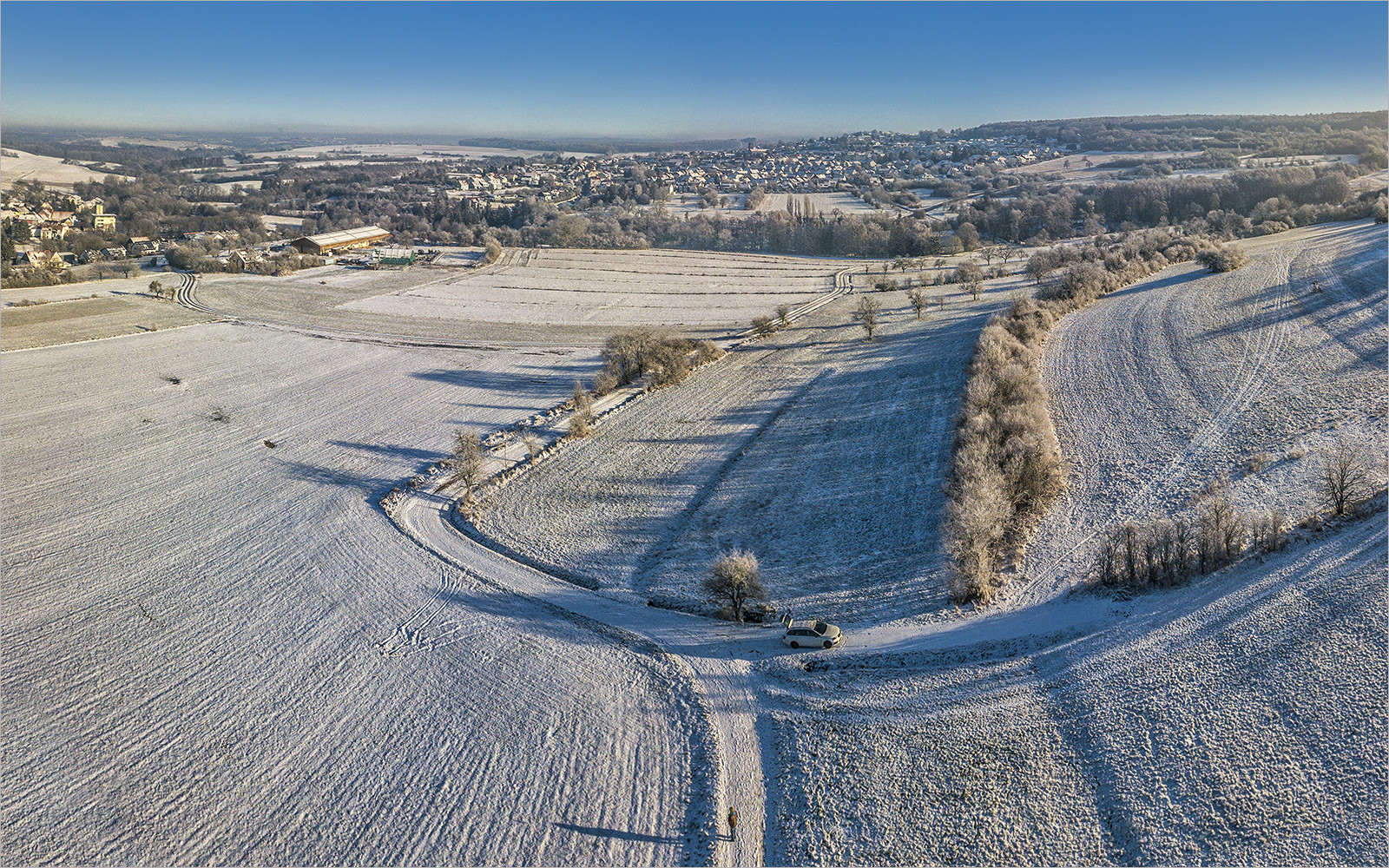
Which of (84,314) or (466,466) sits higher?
(84,314)

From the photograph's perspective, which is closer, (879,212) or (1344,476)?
(1344,476)

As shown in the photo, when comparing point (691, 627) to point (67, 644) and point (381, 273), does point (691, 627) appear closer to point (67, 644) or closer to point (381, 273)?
point (67, 644)

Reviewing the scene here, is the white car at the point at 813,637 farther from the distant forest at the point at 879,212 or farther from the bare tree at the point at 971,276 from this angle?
the distant forest at the point at 879,212

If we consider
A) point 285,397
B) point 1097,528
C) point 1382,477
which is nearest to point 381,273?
point 285,397

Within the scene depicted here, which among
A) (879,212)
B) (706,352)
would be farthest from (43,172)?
(706,352)

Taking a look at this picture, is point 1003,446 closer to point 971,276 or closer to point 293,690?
point 293,690

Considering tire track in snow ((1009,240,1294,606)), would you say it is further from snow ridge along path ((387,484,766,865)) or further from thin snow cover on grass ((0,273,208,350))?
thin snow cover on grass ((0,273,208,350))
